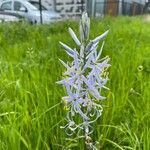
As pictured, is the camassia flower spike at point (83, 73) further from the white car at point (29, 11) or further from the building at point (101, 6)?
the building at point (101, 6)

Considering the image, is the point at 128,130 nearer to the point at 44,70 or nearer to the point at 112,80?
the point at 112,80

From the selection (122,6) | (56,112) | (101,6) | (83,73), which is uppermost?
(83,73)

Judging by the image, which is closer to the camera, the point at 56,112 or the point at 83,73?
the point at 83,73

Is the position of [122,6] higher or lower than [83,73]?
lower

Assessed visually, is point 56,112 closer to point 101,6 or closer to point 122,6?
point 101,6

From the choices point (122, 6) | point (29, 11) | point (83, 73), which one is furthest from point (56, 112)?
point (122, 6)

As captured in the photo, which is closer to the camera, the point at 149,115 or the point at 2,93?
the point at 149,115

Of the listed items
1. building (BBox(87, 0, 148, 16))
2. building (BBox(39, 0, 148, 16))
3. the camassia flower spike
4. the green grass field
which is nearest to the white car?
building (BBox(39, 0, 148, 16))

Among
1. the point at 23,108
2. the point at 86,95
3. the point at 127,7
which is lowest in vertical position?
the point at 127,7

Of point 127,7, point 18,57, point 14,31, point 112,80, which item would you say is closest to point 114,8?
point 127,7

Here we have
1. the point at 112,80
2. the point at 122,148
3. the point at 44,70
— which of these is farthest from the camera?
the point at 44,70
